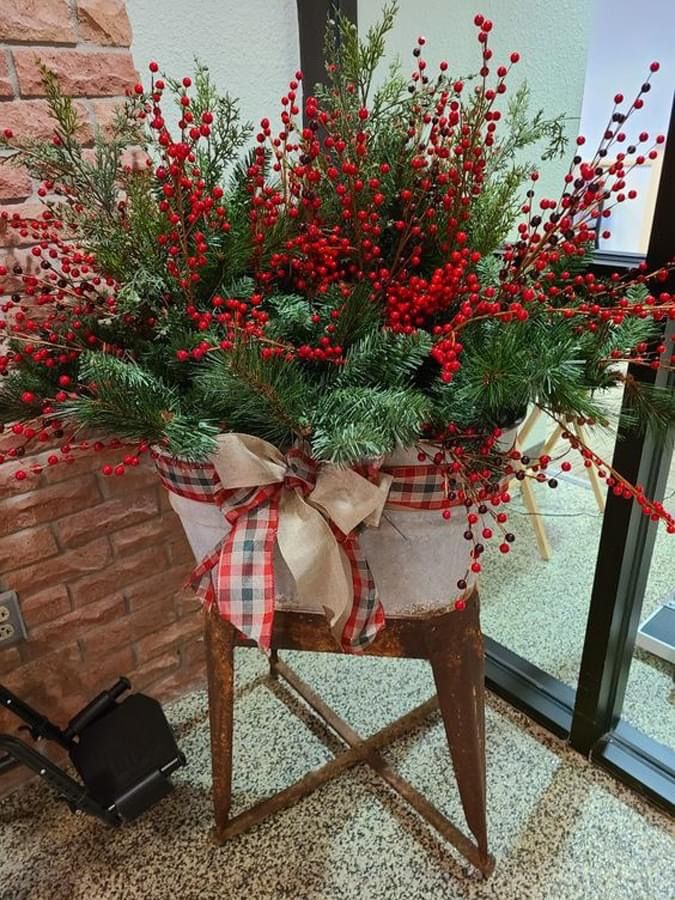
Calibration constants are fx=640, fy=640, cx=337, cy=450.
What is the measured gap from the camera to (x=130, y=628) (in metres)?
1.40

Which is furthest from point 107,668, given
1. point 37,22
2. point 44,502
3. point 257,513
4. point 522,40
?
point 522,40

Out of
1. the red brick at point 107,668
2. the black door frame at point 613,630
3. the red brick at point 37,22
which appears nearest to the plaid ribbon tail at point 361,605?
the black door frame at point 613,630

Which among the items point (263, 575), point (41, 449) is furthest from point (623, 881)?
point (41, 449)

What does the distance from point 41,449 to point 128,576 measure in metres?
0.35

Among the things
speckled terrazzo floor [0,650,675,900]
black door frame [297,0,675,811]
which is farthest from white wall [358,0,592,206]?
speckled terrazzo floor [0,650,675,900]

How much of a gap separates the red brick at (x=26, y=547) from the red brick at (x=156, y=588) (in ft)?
0.70

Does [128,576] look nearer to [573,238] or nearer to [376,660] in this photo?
[376,660]

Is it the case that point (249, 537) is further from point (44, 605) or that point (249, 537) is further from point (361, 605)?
point (44, 605)

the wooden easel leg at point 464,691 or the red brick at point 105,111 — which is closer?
the wooden easel leg at point 464,691

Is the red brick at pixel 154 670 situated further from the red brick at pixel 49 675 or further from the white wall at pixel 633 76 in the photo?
the white wall at pixel 633 76

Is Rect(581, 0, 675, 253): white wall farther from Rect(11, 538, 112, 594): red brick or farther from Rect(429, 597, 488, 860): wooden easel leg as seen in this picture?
Rect(11, 538, 112, 594): red brick

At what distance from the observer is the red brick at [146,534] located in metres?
1.33

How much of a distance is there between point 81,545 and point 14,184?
26.2 inches

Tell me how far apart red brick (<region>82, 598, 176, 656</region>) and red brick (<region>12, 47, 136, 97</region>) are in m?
1.00
